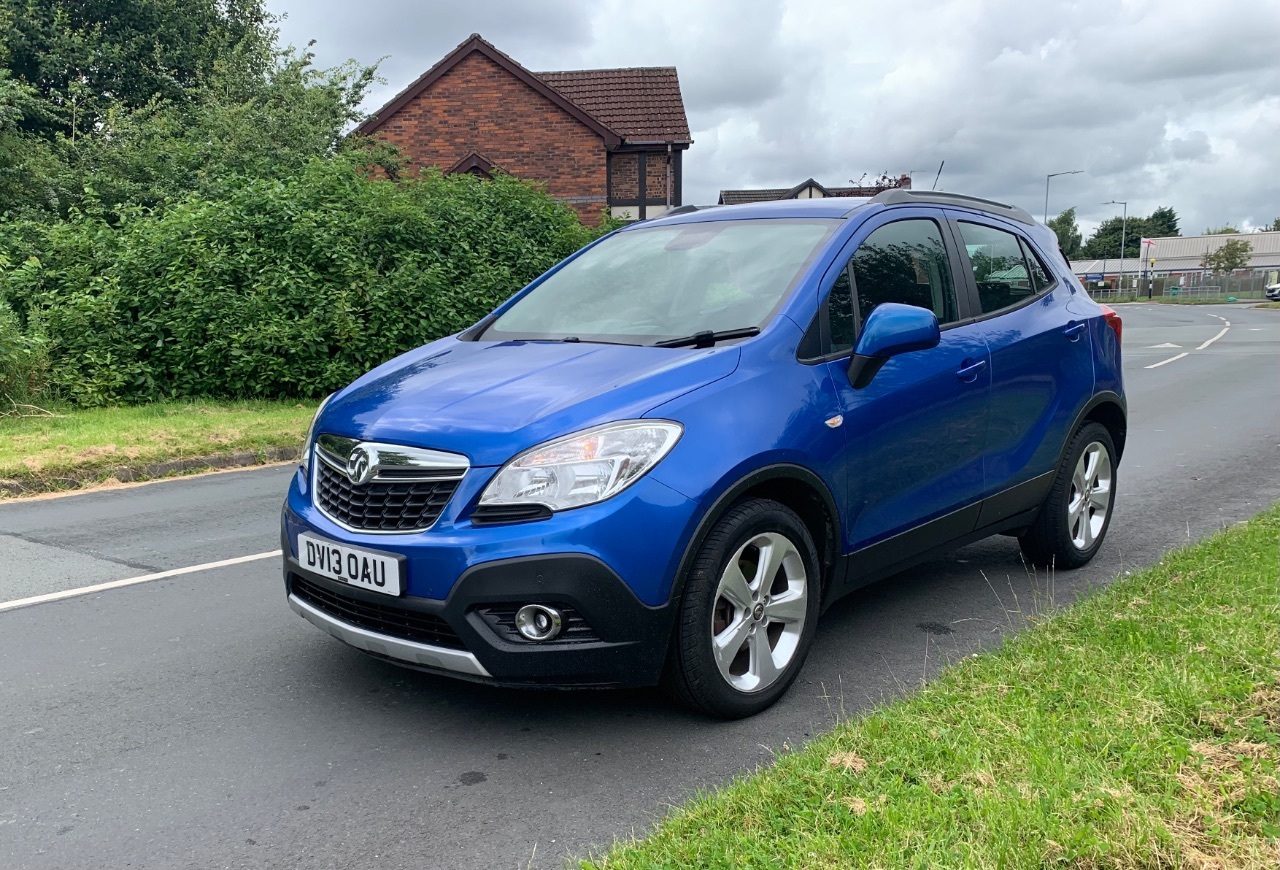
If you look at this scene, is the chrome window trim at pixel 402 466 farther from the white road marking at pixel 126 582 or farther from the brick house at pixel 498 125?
the brick house at pixel 498 125

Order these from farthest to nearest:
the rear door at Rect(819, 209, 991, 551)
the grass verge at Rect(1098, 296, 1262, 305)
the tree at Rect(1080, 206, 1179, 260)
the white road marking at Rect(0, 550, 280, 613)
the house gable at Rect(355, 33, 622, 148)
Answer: the tree at Rect(1080, 206, 1179, 260) < the grass verge at Rect(1098, 296, 1262, 305) < the house gable at Rect(355, 33, 622, 148) < the white road marking at Rect(0, 550, 280, 613) < the rear door at Rect(819, 209, 991, 551)

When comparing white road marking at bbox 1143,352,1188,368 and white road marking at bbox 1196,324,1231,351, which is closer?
white road marking at bbox 1143,352,1188,368

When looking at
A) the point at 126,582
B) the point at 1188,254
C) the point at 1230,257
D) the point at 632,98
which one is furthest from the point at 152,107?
the point at 1188,254

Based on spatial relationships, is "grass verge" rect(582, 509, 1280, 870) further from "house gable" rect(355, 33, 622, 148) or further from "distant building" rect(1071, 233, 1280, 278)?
"distant building" rect(1071, 233, 1280, 278)

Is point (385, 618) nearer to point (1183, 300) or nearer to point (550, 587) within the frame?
point (550, 587)

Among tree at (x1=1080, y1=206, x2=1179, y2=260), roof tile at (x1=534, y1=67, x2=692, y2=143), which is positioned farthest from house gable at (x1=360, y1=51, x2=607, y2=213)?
tree at (x1=1080, y1=206, x2=1179, y2=260)

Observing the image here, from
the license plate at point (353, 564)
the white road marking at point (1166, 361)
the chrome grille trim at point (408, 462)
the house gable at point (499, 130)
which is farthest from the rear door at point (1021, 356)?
the house gable at point (499, 130)

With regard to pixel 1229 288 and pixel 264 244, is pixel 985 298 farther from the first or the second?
pixel 1229 288

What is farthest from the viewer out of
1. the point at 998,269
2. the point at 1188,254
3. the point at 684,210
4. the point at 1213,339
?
the point at 1188,254

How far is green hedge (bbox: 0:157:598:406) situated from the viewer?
39.6ft

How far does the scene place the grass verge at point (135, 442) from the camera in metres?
8.44

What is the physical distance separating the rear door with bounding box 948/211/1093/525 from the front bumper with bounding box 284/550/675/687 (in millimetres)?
2179

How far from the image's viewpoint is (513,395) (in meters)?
3.50

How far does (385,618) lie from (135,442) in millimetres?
7053
